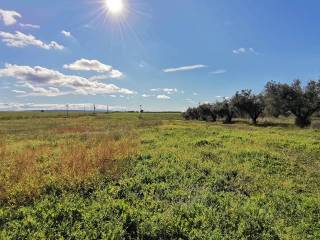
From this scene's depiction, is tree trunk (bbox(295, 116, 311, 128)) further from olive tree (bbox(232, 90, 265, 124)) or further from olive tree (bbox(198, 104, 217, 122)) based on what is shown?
olive tree (bbox(198, 104, 217, 122))

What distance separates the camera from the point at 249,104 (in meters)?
76.1

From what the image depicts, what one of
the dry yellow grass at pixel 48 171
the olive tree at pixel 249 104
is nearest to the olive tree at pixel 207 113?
the olive tree at pixel 249 104

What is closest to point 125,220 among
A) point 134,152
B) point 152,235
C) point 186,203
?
point 152,235

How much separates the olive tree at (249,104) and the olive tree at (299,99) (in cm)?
1421

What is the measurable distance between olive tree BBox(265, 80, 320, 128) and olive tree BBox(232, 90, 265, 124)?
14.2 m

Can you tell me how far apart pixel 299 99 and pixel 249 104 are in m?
20.7

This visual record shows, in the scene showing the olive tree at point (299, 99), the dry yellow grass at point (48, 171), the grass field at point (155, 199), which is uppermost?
the olive tree at point (299, 99)

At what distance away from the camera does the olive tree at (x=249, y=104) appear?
7469cm

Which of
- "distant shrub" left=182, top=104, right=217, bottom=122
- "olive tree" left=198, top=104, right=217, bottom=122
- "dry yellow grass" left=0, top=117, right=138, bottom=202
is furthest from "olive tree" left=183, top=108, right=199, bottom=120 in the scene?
"dry yellow grass" left=0, top=117, right=138, bottom=202

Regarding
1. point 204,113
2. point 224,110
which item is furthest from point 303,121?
point 204,113

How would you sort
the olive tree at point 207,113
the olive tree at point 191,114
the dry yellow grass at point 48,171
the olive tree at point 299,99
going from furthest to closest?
the olive tree at point 191,114 < the olive tree at point 207,113 < the olive tree at point 299,99 < the dry yellow grass at point 48,171

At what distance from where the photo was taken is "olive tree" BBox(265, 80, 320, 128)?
5469cm

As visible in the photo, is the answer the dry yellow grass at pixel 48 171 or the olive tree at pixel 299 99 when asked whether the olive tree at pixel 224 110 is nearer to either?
the olive tree at pixel 299 99

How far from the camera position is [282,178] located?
12852 millimetres
